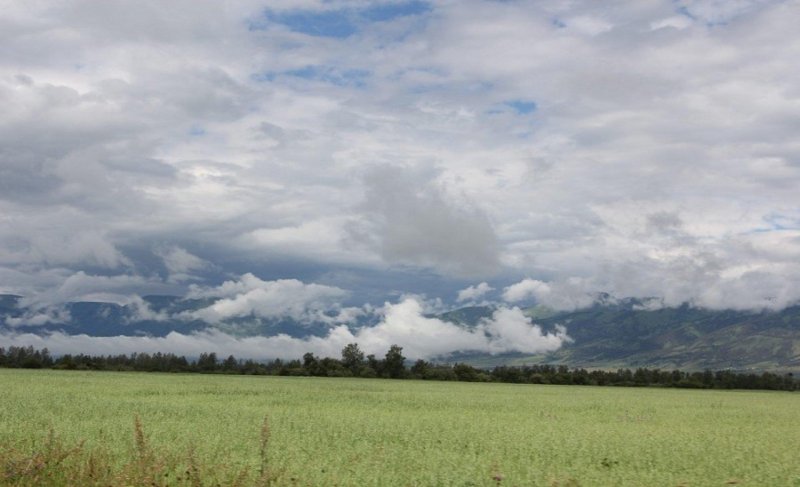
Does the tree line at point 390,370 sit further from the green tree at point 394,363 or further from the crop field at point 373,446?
the crop field at point 373,446

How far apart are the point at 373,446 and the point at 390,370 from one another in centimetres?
12614

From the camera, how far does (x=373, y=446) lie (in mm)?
26609

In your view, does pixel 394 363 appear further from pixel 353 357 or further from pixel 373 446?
pixel 373 446

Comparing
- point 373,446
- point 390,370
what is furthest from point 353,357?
point 373,446

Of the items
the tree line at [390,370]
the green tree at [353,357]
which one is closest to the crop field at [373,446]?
the tree line at [390,370]

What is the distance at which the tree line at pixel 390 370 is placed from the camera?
139875 millimetres

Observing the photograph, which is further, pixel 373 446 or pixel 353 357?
pixel 353 357

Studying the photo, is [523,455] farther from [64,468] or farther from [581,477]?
[64,468]

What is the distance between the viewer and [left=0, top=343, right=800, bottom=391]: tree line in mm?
139875

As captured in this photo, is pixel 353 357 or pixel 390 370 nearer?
pixel 390 370

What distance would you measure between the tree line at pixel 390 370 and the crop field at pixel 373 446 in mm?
96437

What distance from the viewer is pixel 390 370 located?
496 feet

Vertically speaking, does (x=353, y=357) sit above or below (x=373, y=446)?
above

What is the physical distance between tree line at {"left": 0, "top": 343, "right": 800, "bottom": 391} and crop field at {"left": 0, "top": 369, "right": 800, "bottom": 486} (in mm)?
96437
